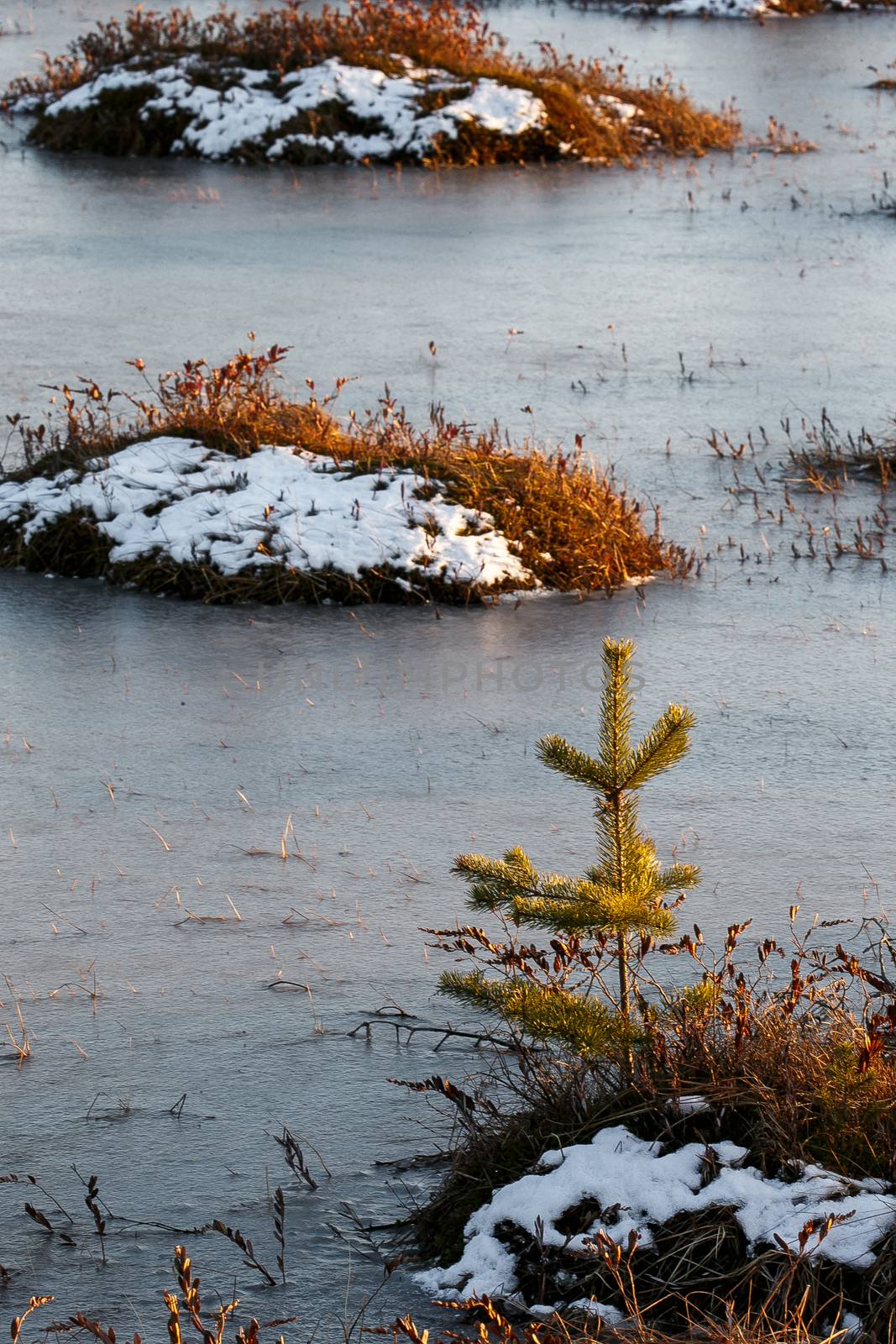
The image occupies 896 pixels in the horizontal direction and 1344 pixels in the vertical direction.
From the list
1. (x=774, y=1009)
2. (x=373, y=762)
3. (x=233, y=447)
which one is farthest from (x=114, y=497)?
(x=774, y=1009)

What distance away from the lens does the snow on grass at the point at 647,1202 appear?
10.6 ft

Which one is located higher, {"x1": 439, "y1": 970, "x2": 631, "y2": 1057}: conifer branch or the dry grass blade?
{"x1": 439, "y1": 970, "x2": 631, "y2": 1057}: conifer branch

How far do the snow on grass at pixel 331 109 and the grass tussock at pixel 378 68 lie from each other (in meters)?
0.06

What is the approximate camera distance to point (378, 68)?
22016 mm

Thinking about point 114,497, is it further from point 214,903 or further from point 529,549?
point 214,903

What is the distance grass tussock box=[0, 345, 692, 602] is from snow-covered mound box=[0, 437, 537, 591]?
0.19 feet

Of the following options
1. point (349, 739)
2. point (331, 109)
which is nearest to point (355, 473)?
point (349, 739)

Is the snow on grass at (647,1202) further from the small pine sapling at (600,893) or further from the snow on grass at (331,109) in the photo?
the snow on grass at (331,109)

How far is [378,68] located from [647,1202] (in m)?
20.7

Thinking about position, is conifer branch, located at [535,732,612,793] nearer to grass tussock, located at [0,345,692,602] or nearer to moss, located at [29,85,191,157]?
grass tussock, located at [0,345,692,602]

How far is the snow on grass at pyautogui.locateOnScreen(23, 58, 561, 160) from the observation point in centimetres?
2103

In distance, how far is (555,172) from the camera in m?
20.6

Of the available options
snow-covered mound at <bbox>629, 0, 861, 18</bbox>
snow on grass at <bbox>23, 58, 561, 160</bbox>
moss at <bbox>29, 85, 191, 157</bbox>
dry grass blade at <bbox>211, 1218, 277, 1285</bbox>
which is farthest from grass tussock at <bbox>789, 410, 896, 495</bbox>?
snow-covered mound at <bbox>629, 0, 861, 18</bbox>

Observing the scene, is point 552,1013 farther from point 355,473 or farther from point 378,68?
point 378,68
